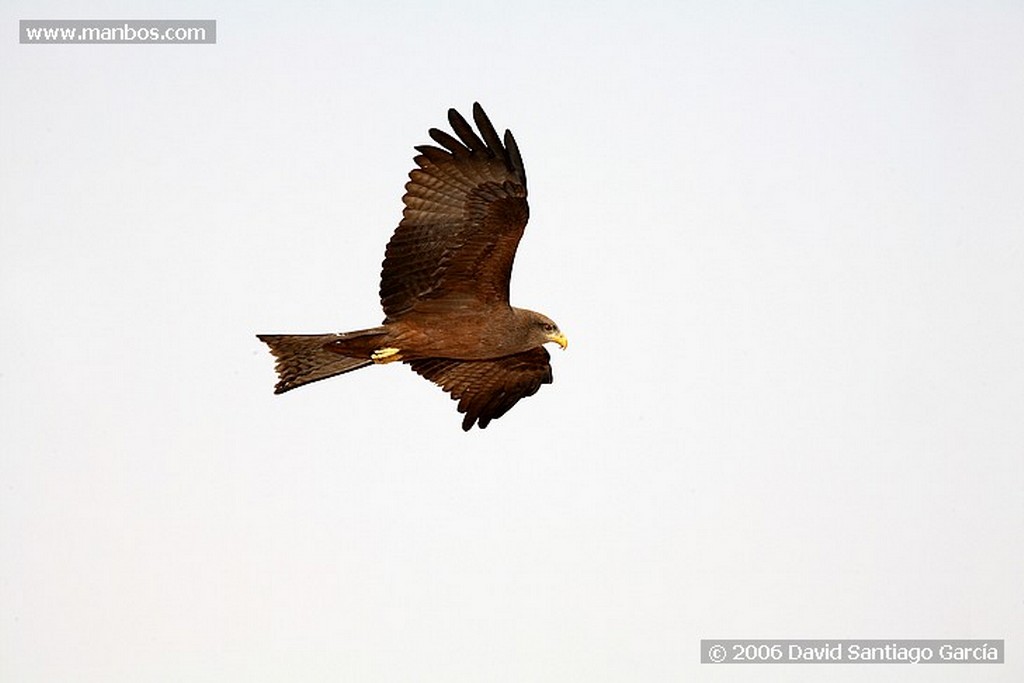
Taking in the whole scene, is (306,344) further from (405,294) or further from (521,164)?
(521,164)

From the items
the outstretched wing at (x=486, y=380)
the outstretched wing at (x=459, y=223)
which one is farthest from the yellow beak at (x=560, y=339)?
the outstretched wing at (x=486, y=380)

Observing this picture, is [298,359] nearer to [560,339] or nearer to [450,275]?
[450,275]

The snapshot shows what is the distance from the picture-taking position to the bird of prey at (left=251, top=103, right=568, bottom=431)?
535 inches

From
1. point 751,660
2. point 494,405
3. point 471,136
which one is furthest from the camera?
point 751,660

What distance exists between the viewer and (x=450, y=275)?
1391 cm

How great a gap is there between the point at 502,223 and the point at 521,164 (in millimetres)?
514

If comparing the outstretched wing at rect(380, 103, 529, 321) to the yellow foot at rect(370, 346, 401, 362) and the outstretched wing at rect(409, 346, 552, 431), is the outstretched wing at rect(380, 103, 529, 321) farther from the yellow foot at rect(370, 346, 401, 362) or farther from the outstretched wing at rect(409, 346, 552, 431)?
the outstretched wing at rect(409, 346, 552, 431)

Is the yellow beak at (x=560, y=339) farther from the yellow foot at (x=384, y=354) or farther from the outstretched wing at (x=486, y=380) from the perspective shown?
the yellow foot at (x=384, y=354)

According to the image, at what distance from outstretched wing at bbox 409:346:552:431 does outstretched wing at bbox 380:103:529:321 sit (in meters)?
1.15

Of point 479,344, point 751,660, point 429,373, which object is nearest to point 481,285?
point 479,344

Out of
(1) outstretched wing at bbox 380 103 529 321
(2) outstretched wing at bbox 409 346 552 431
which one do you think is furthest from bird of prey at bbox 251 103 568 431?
(2) outstretched wing at bbox 409 346 552 431

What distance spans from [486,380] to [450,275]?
157 centimetres

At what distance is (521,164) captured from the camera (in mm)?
13539

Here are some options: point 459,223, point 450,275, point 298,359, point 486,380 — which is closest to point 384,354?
point 298,359
